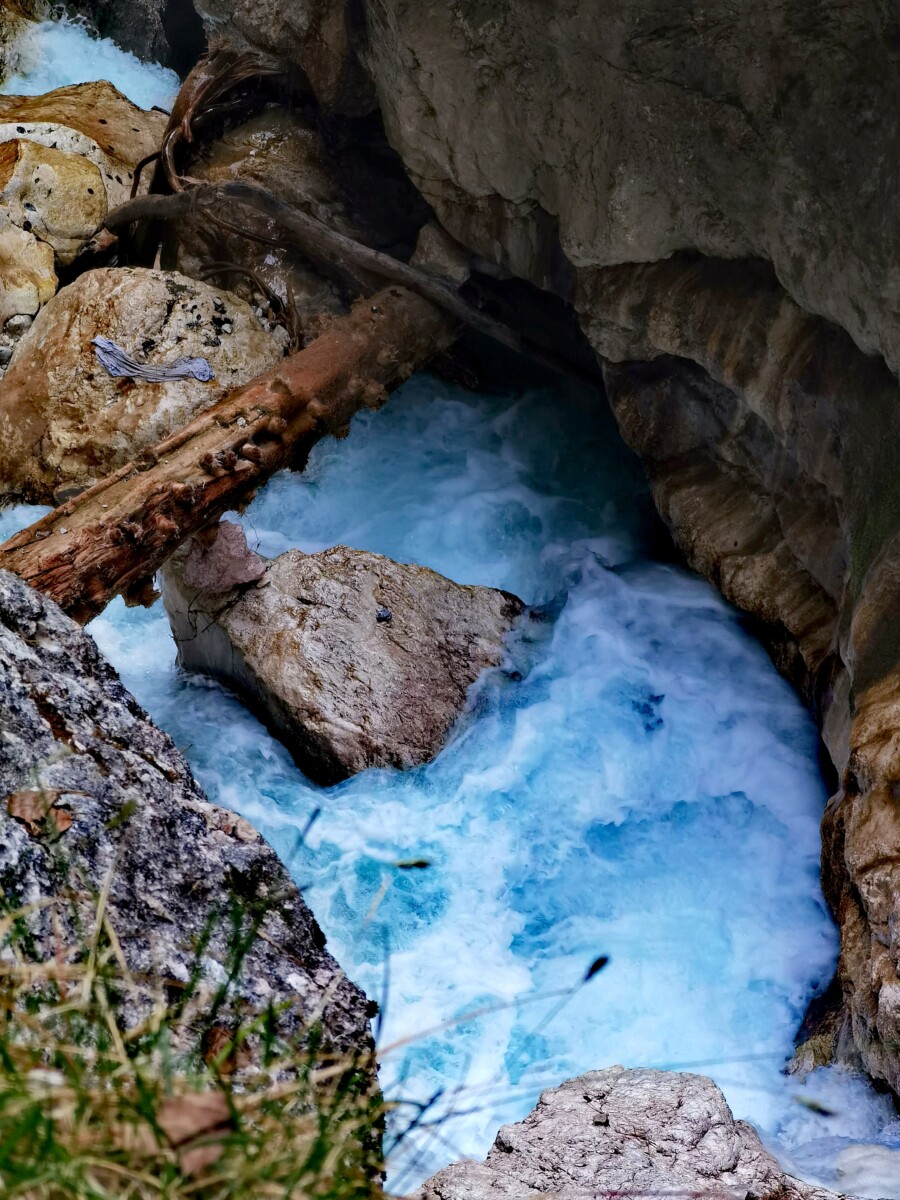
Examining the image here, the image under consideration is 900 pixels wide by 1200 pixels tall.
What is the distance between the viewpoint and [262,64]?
8297 mm

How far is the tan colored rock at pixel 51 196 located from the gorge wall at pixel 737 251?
92.1 inches

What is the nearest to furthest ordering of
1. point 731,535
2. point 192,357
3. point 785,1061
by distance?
point 785,1061 → point 731,535 → point 192,357

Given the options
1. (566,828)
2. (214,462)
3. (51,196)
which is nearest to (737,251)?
(214,462)

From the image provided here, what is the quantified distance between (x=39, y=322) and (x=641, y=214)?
4725 mm

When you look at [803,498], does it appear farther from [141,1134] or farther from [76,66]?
[76,66]

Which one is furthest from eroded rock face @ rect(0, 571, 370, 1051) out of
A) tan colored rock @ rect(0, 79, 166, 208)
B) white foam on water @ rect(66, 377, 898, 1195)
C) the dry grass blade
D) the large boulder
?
tan colored rock @ rect(0, 79, 166, 208)

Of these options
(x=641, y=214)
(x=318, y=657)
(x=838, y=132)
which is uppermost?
(x=838, y=132)

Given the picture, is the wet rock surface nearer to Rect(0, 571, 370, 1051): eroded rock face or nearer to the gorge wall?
the gorge wall

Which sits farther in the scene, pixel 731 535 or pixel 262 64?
pixel 262 64

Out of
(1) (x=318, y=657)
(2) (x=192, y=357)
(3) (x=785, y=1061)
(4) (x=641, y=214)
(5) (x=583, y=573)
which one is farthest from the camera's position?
(2) (x=192, y=357)

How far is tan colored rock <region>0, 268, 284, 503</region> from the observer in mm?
7105

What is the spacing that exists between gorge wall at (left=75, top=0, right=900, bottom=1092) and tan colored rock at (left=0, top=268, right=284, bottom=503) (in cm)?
181

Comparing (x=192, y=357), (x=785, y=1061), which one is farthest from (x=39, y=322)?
(x=785, y=1061)

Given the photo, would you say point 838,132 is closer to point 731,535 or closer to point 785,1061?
point 731,535
